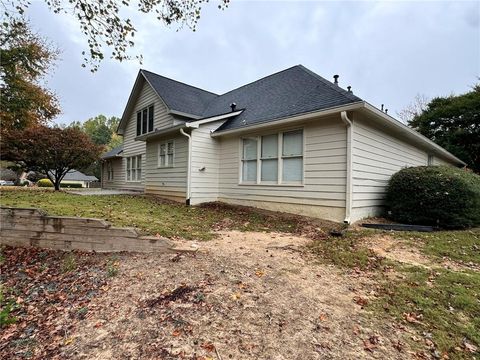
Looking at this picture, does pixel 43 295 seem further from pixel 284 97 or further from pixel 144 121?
pixel 144 121

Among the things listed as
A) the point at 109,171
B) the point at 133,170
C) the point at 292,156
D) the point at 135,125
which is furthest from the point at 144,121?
the point at 292,156

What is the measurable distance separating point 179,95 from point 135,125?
3869 millimetres

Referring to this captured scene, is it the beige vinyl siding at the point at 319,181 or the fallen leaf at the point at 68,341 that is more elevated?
the beige vinyl siding at the point at 319,181

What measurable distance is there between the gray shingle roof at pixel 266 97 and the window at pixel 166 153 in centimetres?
199

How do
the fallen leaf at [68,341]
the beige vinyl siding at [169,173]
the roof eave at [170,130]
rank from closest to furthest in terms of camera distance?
the fallen leaf at [68,341], the roof eave at [170,130], the beige vinyl siding at [169,173]

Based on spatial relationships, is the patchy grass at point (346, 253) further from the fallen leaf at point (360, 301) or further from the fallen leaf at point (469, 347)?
the fallen leaf at point (469, 347)

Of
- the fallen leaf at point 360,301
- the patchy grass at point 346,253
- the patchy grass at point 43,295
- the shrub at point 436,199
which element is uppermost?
the shrub at point 436,199

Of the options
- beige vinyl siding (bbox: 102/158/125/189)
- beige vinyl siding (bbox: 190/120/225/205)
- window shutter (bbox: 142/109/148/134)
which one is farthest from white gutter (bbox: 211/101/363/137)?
beige vinyl siding (bbox: 102/158/125/189)

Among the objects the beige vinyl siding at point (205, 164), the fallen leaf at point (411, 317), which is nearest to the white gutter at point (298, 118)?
the beige vinyl siding at point (205, 164)

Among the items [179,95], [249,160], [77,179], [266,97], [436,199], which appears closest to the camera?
[436,199]

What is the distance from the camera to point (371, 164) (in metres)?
7.66

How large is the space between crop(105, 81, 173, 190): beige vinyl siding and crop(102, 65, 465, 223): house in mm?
111

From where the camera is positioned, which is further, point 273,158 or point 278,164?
point 273,158

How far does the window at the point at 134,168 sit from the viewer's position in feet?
51.4
